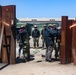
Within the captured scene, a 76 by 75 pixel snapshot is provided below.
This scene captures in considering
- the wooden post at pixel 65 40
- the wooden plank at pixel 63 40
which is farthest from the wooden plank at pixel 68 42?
the wooden plank at pixel 63 40

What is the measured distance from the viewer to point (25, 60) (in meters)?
14.2

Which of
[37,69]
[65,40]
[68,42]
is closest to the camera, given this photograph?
[37,69]

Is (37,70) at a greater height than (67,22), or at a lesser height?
lesser

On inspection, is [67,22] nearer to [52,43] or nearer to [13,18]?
[52,43]

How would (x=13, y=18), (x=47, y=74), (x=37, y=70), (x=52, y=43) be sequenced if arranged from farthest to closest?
(x=52, y=43), (x=13, y=18), (x=37, y=70), (x=47, y=74)

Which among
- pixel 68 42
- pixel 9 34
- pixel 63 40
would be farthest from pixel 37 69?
pixel 9 34

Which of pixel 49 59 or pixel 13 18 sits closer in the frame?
pixel 13 18

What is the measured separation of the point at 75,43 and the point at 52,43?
4.31 ft

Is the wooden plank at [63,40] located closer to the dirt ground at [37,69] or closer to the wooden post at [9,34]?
the dirt ground at [37,69]

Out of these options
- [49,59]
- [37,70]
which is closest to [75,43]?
[49,59]

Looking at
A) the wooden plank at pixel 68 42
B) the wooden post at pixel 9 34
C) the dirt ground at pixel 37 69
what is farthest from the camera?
the wooden plank at pixel 68 42

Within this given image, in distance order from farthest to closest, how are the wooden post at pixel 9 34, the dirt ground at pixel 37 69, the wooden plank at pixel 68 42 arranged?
the wooden plank at pixel 68 42
the wooden post at pixel 9 34
the dirt ground at pixel 37 69

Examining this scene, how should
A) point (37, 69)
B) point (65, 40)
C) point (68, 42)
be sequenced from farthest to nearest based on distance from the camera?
point (68, 42) < point (65, 40) < point (37, 69)

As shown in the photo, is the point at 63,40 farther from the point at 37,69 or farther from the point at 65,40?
the point at 37,69
